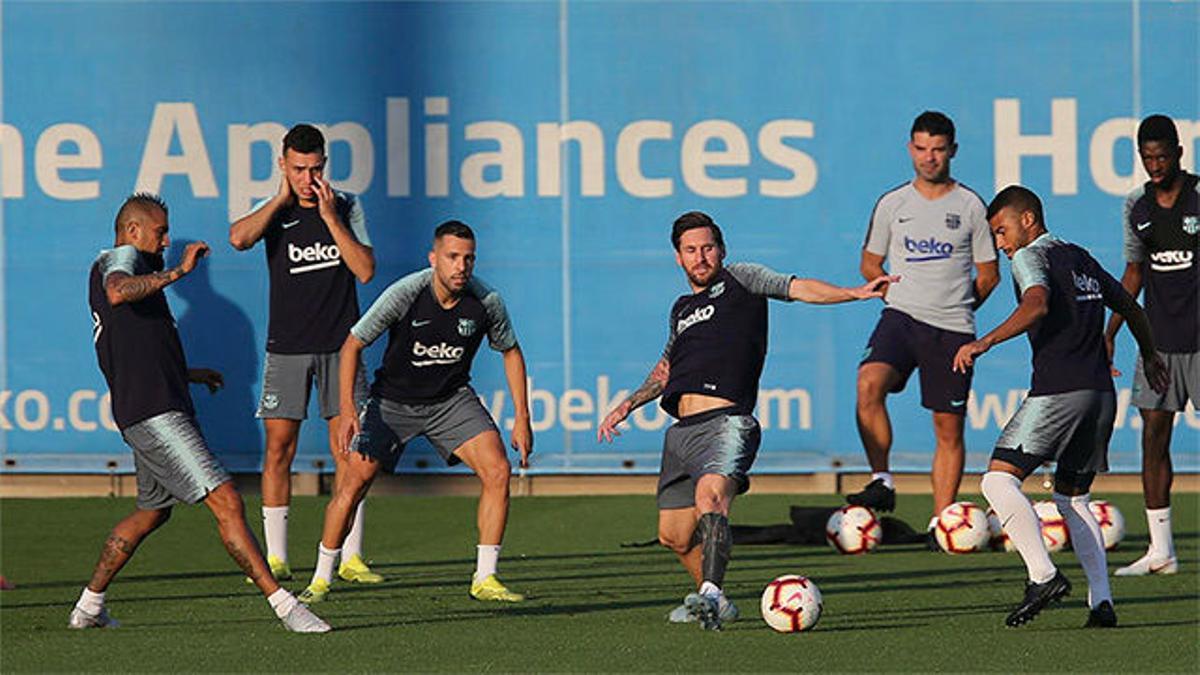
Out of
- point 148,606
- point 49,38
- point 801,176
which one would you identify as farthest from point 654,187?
point 148,606

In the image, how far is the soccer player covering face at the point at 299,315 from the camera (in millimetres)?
12719

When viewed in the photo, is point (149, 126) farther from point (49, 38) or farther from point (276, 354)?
point (276, 354)

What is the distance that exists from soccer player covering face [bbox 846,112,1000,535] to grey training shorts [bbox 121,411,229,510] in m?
5.02

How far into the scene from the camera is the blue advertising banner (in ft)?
57.0

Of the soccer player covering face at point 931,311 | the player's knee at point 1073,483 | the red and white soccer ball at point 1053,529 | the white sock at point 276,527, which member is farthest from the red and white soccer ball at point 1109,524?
the white sock at point 276,527

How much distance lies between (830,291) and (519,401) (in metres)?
1.97

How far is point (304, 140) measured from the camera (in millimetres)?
12539

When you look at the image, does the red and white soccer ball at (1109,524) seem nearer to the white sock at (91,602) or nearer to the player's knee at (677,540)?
the player's knee at (677,540)

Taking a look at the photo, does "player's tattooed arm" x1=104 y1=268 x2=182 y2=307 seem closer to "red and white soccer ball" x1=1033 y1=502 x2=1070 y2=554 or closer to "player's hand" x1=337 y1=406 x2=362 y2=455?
"player's hand" x1=337 y1=406 x2=362 y2=455

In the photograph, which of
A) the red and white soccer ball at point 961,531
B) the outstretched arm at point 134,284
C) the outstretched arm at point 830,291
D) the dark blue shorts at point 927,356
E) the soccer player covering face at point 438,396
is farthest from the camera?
the dark blue shorts at point 927,356

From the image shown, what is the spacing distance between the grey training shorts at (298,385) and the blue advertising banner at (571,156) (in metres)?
4.57

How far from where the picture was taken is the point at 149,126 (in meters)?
17.7

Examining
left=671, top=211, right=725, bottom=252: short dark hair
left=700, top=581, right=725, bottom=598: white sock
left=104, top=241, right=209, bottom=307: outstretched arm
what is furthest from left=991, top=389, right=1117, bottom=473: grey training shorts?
left=104, top=241, right=209, bottom=307: outstretched arm

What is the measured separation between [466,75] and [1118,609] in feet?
26.1
